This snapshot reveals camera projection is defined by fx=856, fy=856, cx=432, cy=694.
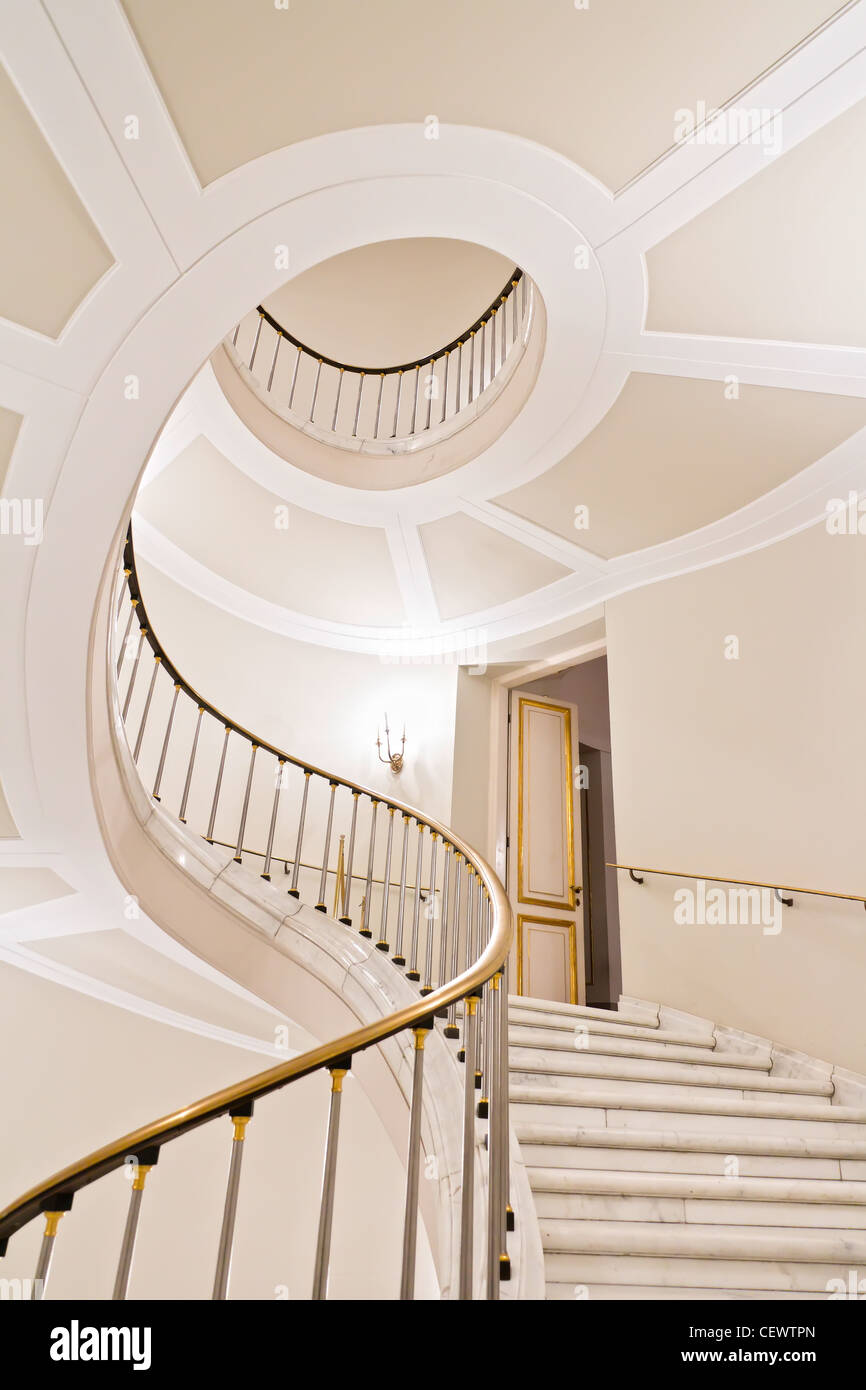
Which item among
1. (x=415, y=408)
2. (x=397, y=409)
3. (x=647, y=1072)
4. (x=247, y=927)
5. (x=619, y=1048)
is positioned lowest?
(x=647, y=1072)

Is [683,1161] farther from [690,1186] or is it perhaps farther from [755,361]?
[755,361]

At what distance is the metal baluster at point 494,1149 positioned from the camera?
7.42 ft

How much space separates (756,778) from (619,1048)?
1.98 meters

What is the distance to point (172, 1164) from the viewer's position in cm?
658

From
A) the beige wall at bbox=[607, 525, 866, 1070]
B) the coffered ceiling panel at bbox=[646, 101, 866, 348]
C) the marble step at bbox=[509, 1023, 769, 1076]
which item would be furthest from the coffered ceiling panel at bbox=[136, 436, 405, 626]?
the marble step at bbox=[509, 1023, 769, 1076]

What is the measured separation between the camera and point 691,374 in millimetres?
4953

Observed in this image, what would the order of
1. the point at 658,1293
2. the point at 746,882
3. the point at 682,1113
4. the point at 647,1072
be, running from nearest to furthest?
1. the point at 658,1293
2. the point at 682,1113
3. the point at 647,1072
4. the point at 746,882

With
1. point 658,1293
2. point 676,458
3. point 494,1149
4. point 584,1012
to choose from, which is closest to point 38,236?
point 494,1149

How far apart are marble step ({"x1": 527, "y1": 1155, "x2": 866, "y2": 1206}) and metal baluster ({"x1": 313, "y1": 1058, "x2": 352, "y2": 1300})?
122 centimetres

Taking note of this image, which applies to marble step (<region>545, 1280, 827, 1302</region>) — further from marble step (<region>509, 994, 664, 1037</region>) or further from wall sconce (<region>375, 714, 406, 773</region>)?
wall sconce (<region>375, 714, 406, 773</region>)

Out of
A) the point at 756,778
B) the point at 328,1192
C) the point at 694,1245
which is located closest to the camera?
the point at 328,1192

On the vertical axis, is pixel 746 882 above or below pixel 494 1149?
above
